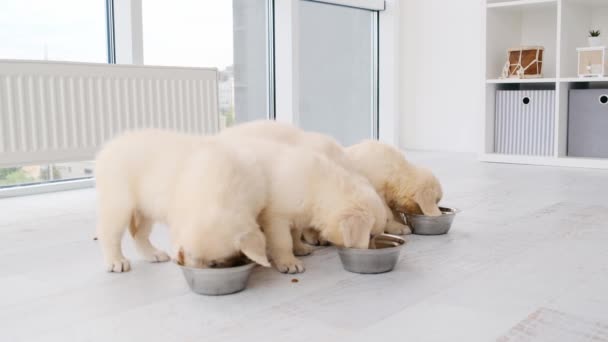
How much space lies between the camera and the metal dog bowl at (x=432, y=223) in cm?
218

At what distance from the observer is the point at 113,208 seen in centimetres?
169

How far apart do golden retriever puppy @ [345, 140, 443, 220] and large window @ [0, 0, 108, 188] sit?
1798mm

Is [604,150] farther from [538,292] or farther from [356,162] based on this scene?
[538,292]

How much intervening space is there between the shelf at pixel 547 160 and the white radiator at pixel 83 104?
7.01 feet

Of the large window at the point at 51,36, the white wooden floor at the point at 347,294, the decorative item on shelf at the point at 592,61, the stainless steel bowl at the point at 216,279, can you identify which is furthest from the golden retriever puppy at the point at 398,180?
the decorative item on shelf at the point at 592,61

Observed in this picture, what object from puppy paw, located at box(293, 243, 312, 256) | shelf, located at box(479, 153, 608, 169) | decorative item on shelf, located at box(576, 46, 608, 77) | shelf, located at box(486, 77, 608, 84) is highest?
decorative item on shelf, located at box(576, 46, 608, 77)

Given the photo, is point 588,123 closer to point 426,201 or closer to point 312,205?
point 426,201

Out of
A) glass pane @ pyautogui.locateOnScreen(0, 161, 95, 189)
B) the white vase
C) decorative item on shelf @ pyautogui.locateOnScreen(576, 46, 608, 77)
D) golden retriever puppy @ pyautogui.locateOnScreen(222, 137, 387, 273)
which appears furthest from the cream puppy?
the white vase

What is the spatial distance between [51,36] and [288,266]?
2.29 meters

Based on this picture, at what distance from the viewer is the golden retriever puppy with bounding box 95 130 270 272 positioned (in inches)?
56.8

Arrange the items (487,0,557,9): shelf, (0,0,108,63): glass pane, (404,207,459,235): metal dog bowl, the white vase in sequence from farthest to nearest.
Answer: (487,0,557,9): shelf → the white vase → (0,0,108,63): glass pane → (404,207,459,235): metal dog bowl

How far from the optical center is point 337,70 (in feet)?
17.1

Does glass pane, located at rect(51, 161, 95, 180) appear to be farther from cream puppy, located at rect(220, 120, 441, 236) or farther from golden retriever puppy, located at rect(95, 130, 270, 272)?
golden retriever puppy, located at rect(95, 130, 270, 272)

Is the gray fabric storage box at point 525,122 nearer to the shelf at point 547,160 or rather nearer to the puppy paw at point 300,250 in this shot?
the shelf at point 547,160
